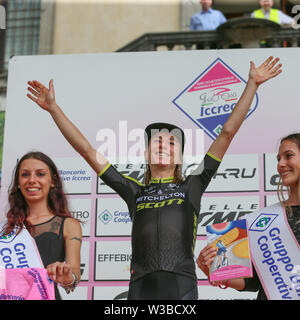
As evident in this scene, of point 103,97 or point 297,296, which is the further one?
point 103,97

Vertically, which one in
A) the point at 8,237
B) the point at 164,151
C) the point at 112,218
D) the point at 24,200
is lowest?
the point at 8,237

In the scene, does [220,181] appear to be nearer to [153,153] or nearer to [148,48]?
[153,153]

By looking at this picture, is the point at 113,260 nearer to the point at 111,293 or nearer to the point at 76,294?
the point at 111,293

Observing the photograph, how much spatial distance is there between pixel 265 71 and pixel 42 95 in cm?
143

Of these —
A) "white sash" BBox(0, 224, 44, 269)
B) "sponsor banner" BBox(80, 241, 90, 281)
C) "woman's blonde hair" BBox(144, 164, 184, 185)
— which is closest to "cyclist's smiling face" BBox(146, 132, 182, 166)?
"woman's blonde hair" BBox(144, 164, 184, 185)

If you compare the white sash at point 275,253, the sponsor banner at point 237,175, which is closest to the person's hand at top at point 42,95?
the sponsor banner at point 237,175

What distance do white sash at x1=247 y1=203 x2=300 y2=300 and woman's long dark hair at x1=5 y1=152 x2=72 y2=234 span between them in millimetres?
1160

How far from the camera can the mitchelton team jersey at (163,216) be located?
3.98m

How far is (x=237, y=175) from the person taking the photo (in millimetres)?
4145

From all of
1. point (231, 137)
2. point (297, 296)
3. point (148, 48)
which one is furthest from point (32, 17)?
point (297, 296)

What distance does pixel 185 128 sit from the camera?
4.29 m

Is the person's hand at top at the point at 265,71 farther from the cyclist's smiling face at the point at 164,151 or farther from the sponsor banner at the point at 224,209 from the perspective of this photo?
the sponsor banner at the point at 224,209

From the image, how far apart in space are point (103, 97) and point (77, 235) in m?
0.91

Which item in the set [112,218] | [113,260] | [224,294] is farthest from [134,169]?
[224,294]
